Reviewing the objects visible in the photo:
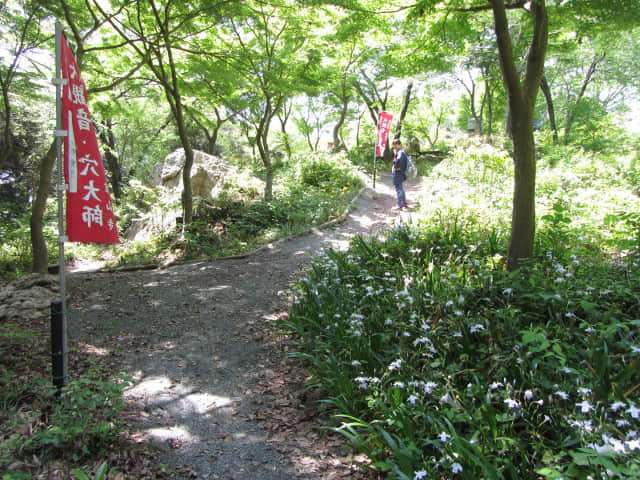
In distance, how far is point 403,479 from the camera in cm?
201

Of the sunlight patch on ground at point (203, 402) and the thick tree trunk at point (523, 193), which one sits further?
the thick tree trunk at point (523, 193)

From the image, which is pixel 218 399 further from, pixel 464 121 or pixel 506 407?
pixel 464 121

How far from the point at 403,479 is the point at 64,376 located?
2462 mm

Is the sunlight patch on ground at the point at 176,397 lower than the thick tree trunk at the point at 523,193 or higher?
lower

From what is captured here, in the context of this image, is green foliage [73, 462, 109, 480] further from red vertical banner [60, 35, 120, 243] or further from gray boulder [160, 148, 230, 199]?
gray boulder [160, 148, 230, 199]

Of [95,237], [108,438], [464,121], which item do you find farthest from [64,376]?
[464,121]

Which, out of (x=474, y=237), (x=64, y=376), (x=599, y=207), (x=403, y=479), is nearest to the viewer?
(x=403, y=479)

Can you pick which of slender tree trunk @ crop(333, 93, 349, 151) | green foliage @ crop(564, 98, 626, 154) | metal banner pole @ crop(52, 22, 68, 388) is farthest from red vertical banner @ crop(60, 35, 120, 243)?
green foliage @ crop(564, 98, 626, 154)

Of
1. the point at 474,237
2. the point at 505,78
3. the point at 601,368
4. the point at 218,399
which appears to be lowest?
the point at 218,399

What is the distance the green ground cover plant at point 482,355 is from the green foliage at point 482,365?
1cm

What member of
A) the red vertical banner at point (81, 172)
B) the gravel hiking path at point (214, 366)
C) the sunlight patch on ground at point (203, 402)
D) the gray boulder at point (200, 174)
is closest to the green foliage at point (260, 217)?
the gray boulder at point (200, 174)

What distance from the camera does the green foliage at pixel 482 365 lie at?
6.82ft

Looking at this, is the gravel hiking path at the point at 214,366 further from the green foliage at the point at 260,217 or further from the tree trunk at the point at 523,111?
the tree trunk at the point at 523,111

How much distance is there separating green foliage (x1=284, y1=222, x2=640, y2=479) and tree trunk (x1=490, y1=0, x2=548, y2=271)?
37 centimetres
